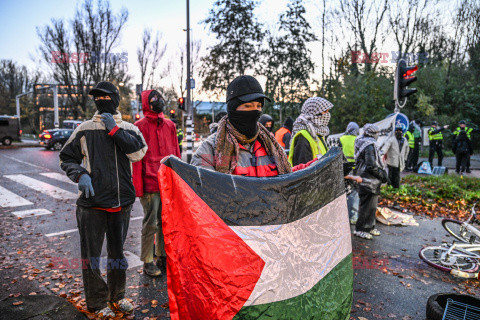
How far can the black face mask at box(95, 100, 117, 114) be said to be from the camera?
3.47 metres

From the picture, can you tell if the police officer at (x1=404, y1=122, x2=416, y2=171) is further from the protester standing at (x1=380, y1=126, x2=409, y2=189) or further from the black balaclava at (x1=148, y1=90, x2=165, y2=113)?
the black balaclava at (x1=148, y1=90, x2=165, y2=113)

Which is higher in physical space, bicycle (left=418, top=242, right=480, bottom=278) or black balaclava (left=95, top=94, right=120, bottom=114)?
black balaclava (left=95, top=94, right=120, bottom=114)

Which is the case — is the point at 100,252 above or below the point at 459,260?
above

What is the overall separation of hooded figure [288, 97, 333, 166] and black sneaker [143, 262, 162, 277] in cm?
226

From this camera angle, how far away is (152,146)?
14.9ft

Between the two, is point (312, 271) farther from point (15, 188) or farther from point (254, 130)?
point (15, 188)

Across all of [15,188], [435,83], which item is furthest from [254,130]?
[435,83]

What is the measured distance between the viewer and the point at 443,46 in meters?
31.7

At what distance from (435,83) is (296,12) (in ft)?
46.7

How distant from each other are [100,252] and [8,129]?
31.9m

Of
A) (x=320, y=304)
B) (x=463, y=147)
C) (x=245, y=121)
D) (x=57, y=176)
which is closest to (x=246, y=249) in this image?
(x=320, y=304)

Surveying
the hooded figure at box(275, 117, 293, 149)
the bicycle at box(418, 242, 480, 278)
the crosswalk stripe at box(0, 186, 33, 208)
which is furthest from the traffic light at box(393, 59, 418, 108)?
the crosswalk stripe at box(0, 186, 33, 208)

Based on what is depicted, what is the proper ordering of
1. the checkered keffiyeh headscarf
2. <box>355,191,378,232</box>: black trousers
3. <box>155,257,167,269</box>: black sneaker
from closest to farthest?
the checkered keffiyeh headscarf → <box>155,257,167,269</box>: black sneaker → <box>355,191,378,232</box>: black trousers

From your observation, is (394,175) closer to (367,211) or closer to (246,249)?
(367,211)
